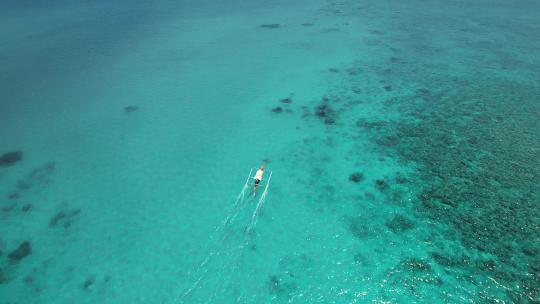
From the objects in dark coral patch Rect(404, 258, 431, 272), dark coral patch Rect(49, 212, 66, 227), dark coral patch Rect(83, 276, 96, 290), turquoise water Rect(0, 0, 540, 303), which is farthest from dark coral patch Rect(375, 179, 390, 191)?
dark coral patch Rect(49, 212, 66, 227)

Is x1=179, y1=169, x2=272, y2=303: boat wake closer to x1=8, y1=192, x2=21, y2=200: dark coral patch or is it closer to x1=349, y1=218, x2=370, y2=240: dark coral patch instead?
x1=349, y1=218, x2=370, y2=240: dark coral patch

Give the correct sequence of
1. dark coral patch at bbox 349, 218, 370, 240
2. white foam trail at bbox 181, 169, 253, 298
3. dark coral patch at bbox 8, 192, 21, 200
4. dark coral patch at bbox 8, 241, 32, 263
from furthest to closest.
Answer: dark coral patch at bbox 8, 192, 21, 200
dark coral patch at bbox 349, 218, 370, 240
dark coral patch at bbox 8, 241, 32, 263
white foam trail at bbox 181, 169, 253, 298

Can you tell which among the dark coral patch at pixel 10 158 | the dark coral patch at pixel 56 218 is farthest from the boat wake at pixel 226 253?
the dark coral patch at pixel 10 158

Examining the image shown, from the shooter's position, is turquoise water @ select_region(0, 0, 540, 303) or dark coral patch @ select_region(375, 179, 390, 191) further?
dark coral patch @ select_region(375, 179, 390, 191)

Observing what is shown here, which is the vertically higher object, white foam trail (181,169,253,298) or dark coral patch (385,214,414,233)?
dark coral patch (385,214,414,233)

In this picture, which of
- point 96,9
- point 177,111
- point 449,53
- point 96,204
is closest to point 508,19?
point 449,53

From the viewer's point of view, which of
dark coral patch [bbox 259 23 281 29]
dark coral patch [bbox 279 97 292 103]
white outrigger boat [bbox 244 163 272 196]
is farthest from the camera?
dark coral patch [bbox 259 23 281 29]

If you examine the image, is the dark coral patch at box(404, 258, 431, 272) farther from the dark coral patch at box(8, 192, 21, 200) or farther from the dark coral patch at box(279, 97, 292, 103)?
the dark coral patch at box(8, 192, 21, 200)

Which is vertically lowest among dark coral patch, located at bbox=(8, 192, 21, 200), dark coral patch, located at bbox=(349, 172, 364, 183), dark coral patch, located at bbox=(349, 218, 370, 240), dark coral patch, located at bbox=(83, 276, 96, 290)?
dark coral patch, located at bbox=(83, 276, 96, 290)
